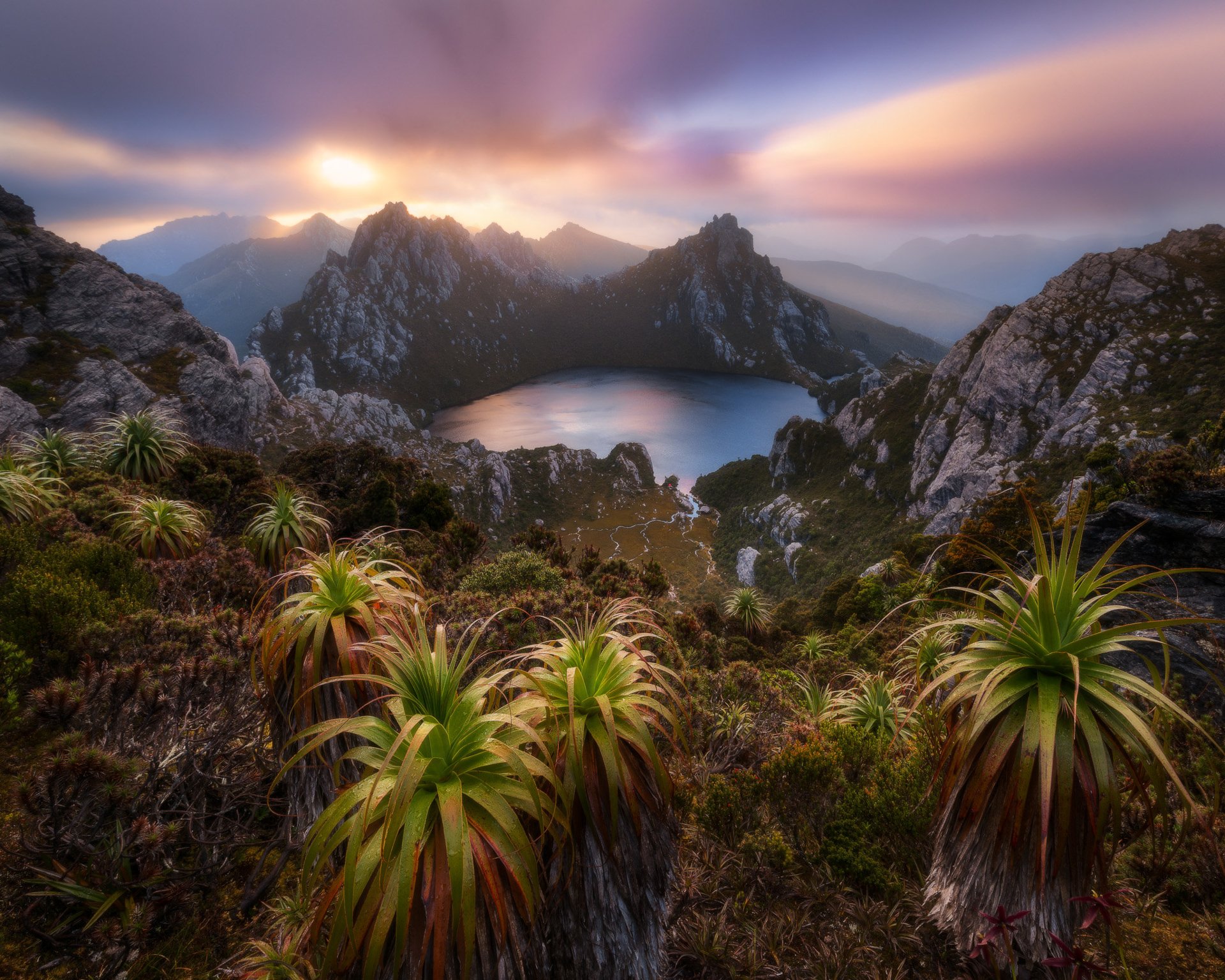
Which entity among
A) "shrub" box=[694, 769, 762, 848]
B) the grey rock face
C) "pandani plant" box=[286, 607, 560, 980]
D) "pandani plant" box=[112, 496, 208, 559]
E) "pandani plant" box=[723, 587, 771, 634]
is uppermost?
"pandani plant" box=[286, 607, 560, 980]

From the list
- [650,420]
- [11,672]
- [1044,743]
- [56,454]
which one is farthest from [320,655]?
[650,420]

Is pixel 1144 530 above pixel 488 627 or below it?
above

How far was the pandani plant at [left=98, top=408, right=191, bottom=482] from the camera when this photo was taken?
1164 centimetres

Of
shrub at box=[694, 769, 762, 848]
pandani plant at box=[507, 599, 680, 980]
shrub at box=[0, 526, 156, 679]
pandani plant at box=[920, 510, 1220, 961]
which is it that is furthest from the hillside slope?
shrub at box=[0, 526, 156, 679]

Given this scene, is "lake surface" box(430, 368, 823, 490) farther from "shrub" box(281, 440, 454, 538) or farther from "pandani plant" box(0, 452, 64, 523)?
"pandani plant" box(0, 452, 64, 523)

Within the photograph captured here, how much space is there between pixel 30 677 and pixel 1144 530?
43.0 ft

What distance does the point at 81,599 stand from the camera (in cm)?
479

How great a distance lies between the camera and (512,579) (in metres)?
10.4

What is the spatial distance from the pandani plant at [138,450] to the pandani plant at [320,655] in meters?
11.4

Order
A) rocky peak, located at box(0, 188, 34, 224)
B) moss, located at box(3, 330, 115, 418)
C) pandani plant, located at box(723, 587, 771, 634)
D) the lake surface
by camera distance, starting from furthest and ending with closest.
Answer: the lake surface, rocky peak, located at box(0, 188, 34, 224), moss, located at box(3, 330, 115, 418), pandani plant, located at box(723, 587, 771, 634)

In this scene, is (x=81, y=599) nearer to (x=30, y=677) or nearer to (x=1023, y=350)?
(x=30, y=677)

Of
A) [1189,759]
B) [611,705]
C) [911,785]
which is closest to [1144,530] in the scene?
[1189,759]

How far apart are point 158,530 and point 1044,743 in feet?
33.8

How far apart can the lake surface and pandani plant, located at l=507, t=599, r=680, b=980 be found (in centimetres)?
11288
